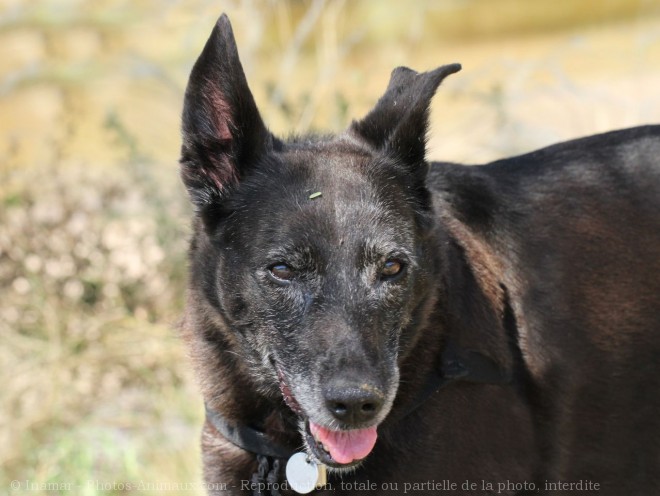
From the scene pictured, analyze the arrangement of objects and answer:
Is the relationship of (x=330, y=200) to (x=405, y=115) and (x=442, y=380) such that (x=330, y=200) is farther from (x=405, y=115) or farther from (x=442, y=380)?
(x=442, y=380)

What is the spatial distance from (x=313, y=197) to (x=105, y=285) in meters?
3.82

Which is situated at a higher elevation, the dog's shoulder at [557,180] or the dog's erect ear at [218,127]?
the dog's erect ear at [218,127]

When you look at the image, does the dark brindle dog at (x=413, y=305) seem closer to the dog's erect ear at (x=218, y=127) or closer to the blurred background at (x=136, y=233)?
the dog's erect ear at (x=218, y=127)

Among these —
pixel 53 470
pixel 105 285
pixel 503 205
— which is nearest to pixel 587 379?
pixel 503 205

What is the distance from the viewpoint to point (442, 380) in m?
3.30

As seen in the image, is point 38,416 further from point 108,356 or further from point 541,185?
point 541,185

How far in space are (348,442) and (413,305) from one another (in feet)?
1.66

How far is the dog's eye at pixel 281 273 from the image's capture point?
122 inches

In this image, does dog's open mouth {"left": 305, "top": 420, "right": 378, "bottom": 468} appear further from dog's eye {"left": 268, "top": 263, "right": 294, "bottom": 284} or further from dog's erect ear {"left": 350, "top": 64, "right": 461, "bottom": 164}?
dog's erect ear {"left": 350, "top": 64, "right": 461, "bottom": 164}

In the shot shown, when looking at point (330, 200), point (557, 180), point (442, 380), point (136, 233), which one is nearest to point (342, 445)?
point (442, 380)

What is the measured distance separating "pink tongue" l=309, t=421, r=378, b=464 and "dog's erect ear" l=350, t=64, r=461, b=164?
3.20 ft

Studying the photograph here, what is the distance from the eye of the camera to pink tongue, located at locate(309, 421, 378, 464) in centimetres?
303

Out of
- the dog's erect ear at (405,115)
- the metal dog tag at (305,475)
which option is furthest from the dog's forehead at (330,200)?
the metal dog tag at (305,475)

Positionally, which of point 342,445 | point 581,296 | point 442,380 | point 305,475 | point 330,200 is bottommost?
point 305,475
